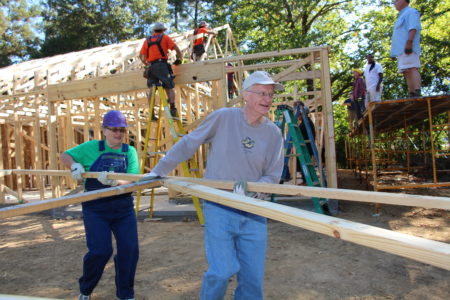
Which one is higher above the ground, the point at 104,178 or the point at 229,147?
the point at 229,147

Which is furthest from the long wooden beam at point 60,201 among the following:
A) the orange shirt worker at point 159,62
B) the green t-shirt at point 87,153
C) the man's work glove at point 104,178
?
the orange shirt worker at point 159,62

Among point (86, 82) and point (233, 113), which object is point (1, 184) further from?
point (233, 113)

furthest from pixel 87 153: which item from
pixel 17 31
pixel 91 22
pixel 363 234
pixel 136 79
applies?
pixel 17 31

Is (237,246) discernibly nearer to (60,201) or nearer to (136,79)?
(60,201)

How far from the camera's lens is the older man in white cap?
2.24 meters

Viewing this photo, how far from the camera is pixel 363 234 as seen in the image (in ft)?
3.60

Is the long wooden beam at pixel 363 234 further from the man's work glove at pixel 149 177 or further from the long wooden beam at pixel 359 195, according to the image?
the man's work glove at pixel 149 177

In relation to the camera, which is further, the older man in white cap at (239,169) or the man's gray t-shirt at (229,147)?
the man's gray t-shirt at (229,147)

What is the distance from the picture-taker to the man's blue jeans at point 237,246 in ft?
7.23

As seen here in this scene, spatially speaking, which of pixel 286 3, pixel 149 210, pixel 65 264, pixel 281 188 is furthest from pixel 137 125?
pixel 286 3

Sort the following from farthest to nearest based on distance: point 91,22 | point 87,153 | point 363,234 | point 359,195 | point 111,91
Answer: point 91,22 → point 111,91 → point 87,153 → point 359,195 → point 363,234

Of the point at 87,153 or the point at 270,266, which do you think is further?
the point at 270,266

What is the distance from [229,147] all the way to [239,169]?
177mm

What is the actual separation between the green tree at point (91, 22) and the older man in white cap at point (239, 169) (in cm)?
2632
